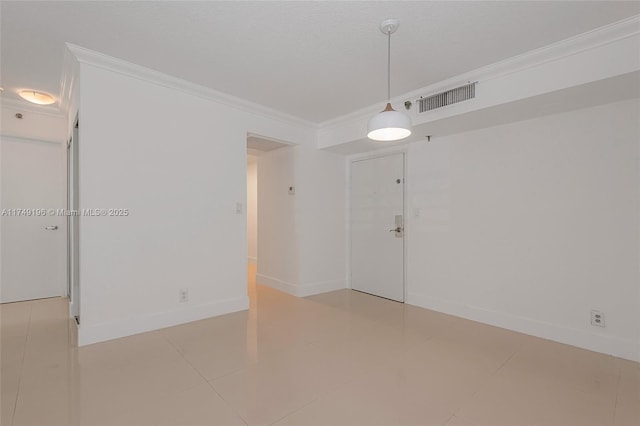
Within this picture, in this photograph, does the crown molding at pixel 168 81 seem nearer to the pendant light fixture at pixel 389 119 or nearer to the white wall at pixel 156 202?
the white wall at pixel 156 202

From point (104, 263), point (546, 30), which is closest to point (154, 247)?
point (104, 263)

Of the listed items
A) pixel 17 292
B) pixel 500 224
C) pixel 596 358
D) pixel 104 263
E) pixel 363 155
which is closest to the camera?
pixel 596 358

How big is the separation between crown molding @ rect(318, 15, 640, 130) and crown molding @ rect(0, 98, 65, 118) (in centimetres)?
455

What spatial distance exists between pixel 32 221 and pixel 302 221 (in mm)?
3651

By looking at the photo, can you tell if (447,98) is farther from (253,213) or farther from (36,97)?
(253,213)

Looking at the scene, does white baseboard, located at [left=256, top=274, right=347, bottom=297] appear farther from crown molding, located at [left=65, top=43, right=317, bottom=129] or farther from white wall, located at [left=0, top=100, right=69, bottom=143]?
white wall, located at [left=0, top=100, right=69, bottom=143]

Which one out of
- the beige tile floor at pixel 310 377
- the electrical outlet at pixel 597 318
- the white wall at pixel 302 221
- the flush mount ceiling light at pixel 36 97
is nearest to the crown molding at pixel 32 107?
the flush mount ceiling light at pixel 36 97

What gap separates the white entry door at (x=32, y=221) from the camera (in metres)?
3.89

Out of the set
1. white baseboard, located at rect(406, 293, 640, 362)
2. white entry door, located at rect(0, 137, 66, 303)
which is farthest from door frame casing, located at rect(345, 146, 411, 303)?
white entry door, located at rect(0, 137, 66, 303)

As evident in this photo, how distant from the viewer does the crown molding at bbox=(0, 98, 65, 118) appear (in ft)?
12.3

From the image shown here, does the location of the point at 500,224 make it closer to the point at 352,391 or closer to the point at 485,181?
the point at 485,181

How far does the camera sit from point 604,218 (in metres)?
2.66

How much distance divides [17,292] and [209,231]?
2878 millimetres

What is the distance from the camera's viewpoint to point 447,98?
3.07 m
